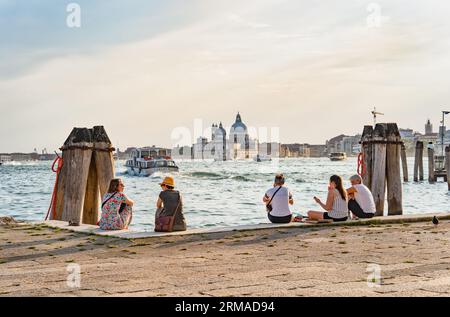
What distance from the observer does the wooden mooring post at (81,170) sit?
12.6m

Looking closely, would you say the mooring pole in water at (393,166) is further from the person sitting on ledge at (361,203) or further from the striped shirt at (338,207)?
the striped shirt at (338,207)

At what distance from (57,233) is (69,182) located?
6.71ft

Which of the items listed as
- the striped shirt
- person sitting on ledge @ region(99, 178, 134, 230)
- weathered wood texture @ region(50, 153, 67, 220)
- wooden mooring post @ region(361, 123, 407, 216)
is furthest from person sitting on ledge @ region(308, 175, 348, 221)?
weathered wood texture @ region(50, 153, 67, 220)

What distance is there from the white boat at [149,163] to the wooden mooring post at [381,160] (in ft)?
197

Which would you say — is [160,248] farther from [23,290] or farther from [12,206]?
[12,206]

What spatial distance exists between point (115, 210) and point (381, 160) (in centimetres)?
603

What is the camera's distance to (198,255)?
8305 millimetres

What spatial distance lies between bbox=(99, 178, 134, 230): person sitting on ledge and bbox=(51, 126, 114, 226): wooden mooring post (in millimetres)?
1563

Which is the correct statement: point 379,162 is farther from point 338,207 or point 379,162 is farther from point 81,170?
point 81,170

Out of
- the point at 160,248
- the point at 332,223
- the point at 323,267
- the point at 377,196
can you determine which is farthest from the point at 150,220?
the point at 323,267

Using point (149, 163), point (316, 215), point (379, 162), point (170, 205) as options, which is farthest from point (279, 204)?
point (149, 163)

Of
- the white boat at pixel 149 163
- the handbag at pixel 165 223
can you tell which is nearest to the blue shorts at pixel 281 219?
the handbag at pixel 165 223

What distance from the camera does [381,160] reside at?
14.3m

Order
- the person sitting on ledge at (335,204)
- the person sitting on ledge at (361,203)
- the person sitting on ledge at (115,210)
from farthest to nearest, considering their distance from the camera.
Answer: the person sitting on ledge at (361,203) < the person sitting on ledge at (335,204) < the person sitting on ledge at (115,210)
